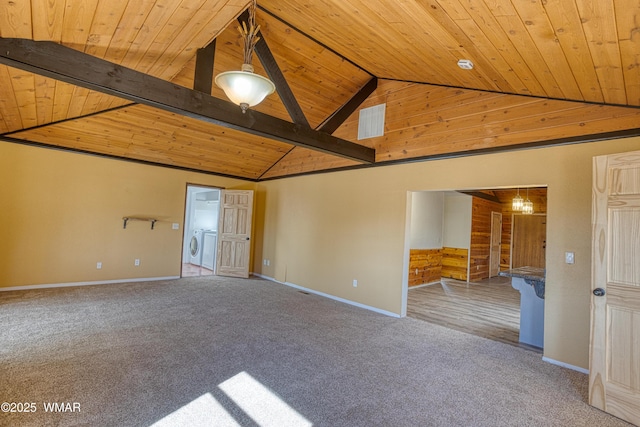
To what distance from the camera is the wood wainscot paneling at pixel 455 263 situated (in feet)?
26.7

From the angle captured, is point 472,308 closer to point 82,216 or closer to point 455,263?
point 455,263

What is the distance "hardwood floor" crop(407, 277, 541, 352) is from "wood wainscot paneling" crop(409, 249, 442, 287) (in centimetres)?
22

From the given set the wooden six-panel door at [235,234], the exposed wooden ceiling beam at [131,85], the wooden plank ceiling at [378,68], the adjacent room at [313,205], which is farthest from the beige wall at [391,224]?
the exposed wooden ceiling beam at [131,85]

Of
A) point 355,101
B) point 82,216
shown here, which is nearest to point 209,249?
point 82,216

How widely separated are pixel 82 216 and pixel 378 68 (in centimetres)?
565

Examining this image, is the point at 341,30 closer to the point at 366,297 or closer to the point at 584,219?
the point at 584,219

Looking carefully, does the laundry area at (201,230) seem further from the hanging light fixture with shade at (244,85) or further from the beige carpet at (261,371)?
the hanging light fixture with shade at (244,85)

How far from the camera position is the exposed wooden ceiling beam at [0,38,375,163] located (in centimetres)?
220

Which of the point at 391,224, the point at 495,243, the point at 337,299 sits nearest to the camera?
the point at 391,224

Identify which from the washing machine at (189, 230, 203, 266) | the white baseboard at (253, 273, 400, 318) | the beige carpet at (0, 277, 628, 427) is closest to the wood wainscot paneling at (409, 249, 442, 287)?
the white baseboard at (253, 273, 400, 318)

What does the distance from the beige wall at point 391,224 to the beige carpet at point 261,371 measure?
22.7 inches

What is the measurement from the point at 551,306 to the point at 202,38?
4609 millimetres

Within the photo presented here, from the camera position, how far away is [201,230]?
28.7ft

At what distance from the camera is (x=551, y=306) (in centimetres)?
320
